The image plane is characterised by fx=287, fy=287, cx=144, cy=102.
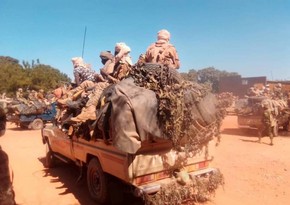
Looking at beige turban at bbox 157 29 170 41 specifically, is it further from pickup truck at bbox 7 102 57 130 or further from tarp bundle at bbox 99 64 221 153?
pickup truck at bbox 7 102 57 130

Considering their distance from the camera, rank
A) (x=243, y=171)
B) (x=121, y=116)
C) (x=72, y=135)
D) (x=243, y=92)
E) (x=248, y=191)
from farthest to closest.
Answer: (x=243, y=92) → (x=243, y=171) → (x=72, y=135) → (x=248, y=191) → (x=121, y=116)

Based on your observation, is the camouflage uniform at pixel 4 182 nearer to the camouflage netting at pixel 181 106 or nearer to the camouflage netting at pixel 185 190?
the camouflage netting at pixel 185 190

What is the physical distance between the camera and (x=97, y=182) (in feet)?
18.7

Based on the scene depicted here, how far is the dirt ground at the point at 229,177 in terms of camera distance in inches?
233

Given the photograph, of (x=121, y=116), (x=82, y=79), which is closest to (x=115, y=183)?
(x=121, y=116)

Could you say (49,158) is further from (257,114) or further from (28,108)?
(28,108)

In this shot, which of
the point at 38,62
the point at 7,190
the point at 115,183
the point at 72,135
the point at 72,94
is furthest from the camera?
the point at 38,62

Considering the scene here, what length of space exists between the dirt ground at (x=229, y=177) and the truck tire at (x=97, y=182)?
39 cm

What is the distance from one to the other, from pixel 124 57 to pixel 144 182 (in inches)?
131

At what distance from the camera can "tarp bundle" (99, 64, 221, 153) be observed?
13.9 feet

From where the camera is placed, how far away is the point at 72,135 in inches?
263

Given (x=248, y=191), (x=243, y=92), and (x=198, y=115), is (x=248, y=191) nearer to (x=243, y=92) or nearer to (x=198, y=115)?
(x=198, y=115)

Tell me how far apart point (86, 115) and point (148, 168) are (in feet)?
6.99

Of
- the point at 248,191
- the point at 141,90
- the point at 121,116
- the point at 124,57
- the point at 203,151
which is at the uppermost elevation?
the point at 124,57
